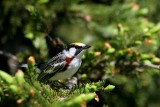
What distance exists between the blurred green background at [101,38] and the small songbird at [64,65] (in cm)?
15

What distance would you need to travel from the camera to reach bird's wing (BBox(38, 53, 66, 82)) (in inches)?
152

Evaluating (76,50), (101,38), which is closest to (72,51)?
(76,50)

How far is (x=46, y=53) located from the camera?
189 inches

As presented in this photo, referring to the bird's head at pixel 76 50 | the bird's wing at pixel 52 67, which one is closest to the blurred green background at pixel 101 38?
the bird's head at pixel 76 50

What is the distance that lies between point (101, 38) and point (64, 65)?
2.01 meters

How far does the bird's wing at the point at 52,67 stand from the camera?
3871 mm

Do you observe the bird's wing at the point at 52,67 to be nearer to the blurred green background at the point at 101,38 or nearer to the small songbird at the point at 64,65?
the small songbird at the point at 64,65

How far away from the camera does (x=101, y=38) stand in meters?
5.92

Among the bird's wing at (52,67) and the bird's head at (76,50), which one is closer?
the bird's wing at (52,67)

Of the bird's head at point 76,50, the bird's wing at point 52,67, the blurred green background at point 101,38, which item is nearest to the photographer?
the bird's wing at point 52,67

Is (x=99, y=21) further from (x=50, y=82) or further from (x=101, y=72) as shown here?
(x=50, y=82)

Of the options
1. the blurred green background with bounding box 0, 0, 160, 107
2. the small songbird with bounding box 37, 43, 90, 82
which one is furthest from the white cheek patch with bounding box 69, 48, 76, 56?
the blurred green background with bounding box 0, 0, 160, 107

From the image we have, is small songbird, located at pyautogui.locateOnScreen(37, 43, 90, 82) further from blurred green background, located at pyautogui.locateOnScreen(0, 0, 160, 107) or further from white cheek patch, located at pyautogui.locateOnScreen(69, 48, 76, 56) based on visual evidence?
blurred green background, located at pyautogui.locateOnScreen(0, 0, 160, 107)

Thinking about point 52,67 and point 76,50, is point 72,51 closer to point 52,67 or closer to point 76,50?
point 76,50
